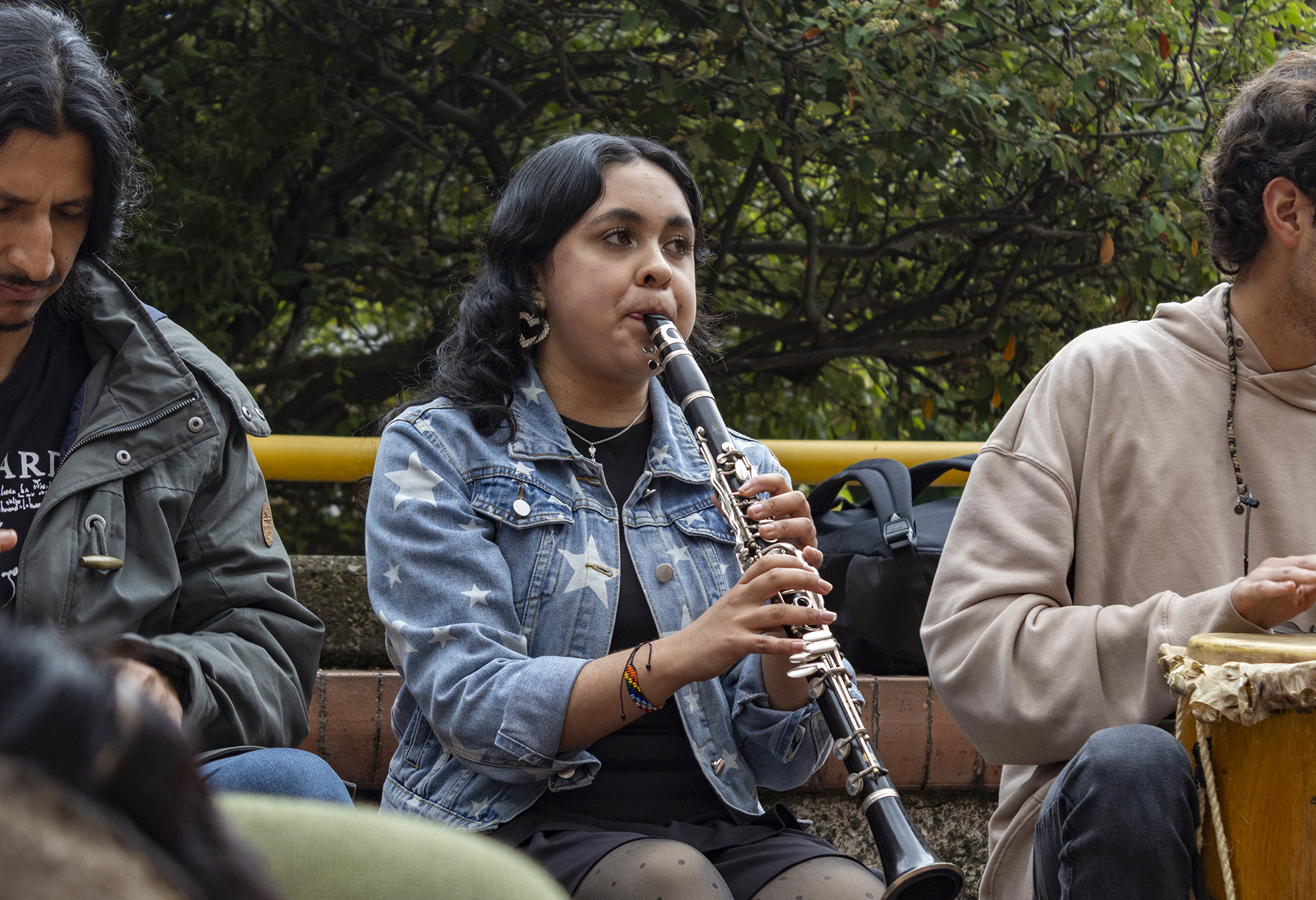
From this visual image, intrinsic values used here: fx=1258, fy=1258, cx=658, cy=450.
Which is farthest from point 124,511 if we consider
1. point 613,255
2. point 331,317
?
point 331,317

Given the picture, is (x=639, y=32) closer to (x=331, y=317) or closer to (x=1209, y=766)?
(x=331, y=317)

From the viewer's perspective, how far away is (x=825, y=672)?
5.83ft

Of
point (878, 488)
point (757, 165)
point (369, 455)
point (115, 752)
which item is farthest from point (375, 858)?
point (757, 165)

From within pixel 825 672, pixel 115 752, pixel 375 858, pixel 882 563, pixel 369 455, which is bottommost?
pixel 369 455

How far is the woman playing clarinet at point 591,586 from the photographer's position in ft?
5.64

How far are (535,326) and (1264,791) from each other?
4.32 ft

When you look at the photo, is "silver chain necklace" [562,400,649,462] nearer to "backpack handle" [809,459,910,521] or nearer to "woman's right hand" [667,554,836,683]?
"woman's right hand" [667,554,836,683]

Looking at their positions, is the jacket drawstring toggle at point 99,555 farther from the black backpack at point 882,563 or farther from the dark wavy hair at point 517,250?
the black backpack at point 882,563

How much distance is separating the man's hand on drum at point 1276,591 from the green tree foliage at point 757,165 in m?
1.82

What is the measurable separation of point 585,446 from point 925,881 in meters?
0.91

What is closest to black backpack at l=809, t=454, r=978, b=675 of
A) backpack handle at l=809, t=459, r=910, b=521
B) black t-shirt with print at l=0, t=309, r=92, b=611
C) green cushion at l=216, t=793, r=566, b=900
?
backpack handle at l=809, t=459, r=910, b=521

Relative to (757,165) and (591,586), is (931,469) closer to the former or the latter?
(591,586)

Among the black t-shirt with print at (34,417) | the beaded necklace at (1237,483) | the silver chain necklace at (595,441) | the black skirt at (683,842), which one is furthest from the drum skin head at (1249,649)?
the black t-shirt with print at (34,417)

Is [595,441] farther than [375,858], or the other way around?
[595,441]
